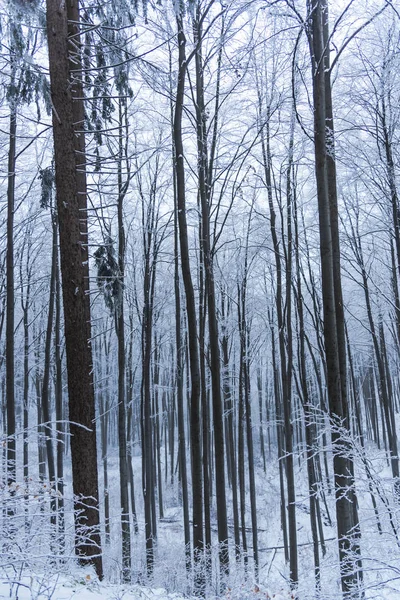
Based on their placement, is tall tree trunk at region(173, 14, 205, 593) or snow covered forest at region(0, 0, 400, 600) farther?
tall tree trunk at region(173, 14, 205, 593)

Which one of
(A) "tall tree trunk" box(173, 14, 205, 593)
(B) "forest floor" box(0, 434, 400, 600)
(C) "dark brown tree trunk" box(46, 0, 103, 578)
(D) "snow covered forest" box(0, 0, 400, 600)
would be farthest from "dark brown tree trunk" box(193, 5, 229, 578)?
(C) "dark brown tree trunk" box(46, 0, 103, 578)

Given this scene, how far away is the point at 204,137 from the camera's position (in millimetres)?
10859

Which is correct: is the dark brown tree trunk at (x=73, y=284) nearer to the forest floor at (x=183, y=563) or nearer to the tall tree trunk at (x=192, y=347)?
the forest floor at (x=183, y=563)

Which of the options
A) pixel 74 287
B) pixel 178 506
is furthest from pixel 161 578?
pixel 178 506

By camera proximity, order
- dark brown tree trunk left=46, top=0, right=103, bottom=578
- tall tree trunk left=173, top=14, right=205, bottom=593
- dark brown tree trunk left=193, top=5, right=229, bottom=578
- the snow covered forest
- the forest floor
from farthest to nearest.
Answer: dark brown tree trunk left=193, top=5, right=229, bottom=578
tall tree trunk left=173, top=14, right=205, bottom=593
dark brown tree trunk left=46, top=0, right=103, bottom=578
the snow covered forest
the forest floor

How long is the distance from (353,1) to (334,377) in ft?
16.7

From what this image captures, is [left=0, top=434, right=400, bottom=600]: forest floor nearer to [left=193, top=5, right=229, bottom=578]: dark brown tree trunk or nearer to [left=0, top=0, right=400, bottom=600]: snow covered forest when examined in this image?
[left=0, top=0, right=400, bottom=600]: snow covered forest

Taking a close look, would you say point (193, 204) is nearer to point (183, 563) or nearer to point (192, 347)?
point (192, 347)

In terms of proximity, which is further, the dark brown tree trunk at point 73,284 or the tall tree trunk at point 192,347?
the tall tree trunk at point 192,347

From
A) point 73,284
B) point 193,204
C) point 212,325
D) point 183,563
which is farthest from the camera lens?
point 193,204

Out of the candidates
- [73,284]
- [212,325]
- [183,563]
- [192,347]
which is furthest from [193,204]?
[183,563]

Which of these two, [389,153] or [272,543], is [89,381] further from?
[272,543]

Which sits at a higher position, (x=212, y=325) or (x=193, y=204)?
(x=193, y=204)

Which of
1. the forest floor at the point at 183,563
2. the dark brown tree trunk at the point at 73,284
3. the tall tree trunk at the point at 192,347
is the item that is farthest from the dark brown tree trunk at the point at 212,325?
the dark brown tree trunk at the point at 73,284
